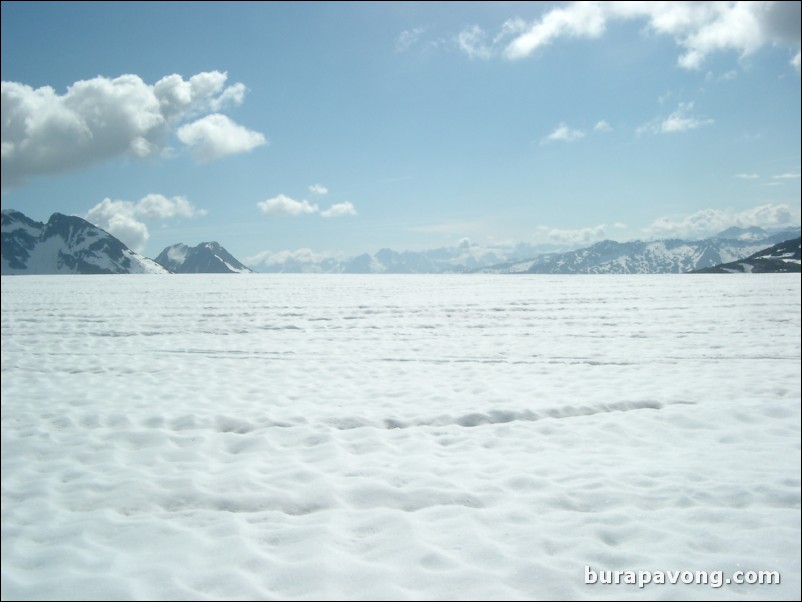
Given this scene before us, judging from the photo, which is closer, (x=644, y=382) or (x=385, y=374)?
(x=644, y=382)

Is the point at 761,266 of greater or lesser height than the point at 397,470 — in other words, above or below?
above

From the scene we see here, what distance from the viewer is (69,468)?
23.0 feet

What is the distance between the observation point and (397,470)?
22.3 feet

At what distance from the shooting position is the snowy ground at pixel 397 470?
15.3 ft

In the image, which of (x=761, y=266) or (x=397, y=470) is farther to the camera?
(x=761, y=266)

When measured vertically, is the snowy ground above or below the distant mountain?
below

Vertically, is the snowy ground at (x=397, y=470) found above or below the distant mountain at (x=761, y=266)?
below

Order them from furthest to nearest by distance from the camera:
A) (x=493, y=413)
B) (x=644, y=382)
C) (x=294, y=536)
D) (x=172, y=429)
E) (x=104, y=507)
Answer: (x=644, y=382)
(x=493, y=413)
(x=172, y=429)
(x=104, y=507)
(x=294, y=536)

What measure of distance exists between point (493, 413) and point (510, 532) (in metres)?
4.15

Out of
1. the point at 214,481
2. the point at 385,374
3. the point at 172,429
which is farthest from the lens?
the point at 385,374

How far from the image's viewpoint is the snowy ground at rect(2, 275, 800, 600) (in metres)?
4.67

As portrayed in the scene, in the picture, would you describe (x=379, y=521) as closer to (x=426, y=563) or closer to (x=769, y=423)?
(x=426, y=563)

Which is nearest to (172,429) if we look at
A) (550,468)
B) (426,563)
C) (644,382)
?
(426,563)

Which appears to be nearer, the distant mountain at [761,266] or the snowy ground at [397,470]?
the snowy ground at [397,470]
